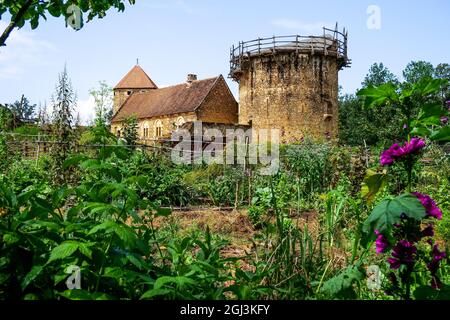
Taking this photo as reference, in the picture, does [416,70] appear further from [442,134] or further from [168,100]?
[442,134]

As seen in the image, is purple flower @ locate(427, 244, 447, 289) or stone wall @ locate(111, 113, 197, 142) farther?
stone wall @ locate(111, 113, 197, 142)

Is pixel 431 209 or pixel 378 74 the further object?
pixel 378 74

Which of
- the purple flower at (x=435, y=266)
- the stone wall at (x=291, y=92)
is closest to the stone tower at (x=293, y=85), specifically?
the stone wall at (x=291, y=92)

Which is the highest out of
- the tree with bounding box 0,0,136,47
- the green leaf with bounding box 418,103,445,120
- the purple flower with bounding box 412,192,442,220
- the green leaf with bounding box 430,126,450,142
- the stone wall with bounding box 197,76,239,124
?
the stone wall with bounding box 197,76,239,124

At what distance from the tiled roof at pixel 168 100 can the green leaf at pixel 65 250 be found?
34260mm

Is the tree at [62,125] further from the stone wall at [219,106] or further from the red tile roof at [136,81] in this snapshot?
the red tile roof at [136,81]

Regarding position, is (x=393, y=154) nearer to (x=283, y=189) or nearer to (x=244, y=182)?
(x=283, y=189)

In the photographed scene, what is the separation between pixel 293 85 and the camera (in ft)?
100

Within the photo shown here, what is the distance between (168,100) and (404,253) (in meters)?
40.3

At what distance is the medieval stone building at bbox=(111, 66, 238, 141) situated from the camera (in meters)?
36.5

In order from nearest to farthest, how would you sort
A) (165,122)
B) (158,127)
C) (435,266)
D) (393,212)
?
(393,212), (435,266), (165,122), (158,127)

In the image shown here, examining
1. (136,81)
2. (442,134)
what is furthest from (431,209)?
(136,81)

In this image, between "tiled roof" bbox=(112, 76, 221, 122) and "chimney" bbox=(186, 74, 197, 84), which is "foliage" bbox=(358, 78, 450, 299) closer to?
"tiled roof" bbox=(112, 76, 221, 122)

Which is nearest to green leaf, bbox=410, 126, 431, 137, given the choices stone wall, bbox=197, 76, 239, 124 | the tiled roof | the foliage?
the foliage
